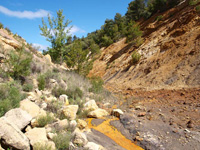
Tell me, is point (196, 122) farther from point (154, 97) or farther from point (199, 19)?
point (199, 19)

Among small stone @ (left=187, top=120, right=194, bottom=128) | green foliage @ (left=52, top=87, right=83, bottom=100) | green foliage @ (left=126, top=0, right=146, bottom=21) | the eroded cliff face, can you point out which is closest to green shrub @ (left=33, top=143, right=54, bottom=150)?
green foliage @ (left=52, top=87, right=83, bottom=100)

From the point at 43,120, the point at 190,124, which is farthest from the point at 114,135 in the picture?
the point at 190,124

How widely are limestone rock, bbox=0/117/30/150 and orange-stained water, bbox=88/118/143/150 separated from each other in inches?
101

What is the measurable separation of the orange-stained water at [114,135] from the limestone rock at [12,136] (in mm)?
2566

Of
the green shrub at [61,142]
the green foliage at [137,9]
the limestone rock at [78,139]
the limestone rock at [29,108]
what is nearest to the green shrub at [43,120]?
the limestone rock at [29,108]

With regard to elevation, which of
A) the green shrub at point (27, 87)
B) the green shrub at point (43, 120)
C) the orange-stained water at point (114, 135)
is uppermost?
the green shrub at point (27, 87)

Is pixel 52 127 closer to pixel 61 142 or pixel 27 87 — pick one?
pixel 61 142

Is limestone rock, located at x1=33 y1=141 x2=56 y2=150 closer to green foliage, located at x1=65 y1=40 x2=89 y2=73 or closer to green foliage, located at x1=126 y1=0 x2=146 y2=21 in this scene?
green foliage, located at x1=65 y1=40 x2=89 y2=73

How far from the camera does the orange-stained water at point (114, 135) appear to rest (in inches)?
159

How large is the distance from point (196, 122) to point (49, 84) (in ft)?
19.5

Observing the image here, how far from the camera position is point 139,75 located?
501 inches

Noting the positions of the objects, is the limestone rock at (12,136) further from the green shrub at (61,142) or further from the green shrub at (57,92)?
the green shrub at (57,92)

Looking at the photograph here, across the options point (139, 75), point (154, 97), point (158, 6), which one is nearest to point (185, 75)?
point (154, 97)

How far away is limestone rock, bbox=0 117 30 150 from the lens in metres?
2.46
